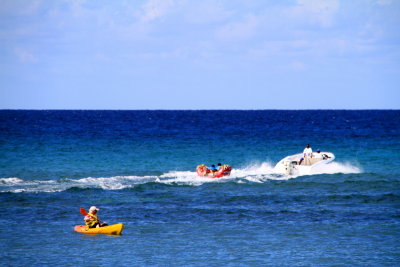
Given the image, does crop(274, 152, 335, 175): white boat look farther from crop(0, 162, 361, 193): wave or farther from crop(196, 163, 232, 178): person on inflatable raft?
crop(196, 163, 232, 178): person on inflatable raft

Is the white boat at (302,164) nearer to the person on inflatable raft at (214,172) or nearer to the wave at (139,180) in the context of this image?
the wave at (139,180)

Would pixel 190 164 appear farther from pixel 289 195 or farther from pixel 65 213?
pixel 65 213

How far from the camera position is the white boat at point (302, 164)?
35656mm

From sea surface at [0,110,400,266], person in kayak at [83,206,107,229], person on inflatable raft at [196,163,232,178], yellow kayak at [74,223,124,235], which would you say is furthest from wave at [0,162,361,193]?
yellow kayak at [74,223,124,235]

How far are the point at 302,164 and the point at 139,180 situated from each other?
10146 mm

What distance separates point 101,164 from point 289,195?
57.9 feet

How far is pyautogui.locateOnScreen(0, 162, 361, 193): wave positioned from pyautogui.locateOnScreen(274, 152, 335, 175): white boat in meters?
0.33

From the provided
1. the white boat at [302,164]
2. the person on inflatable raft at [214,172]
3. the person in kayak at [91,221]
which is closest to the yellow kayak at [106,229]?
the person in kayak at [91,221]

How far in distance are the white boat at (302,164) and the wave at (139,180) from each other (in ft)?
1.10

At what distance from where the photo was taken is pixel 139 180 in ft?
112

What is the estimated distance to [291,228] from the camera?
831 inches

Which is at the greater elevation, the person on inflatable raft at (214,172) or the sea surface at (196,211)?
the person on inflatable raft at (214,172)

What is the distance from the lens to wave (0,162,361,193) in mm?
30725

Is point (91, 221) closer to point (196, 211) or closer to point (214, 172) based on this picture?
point (196, 211)
